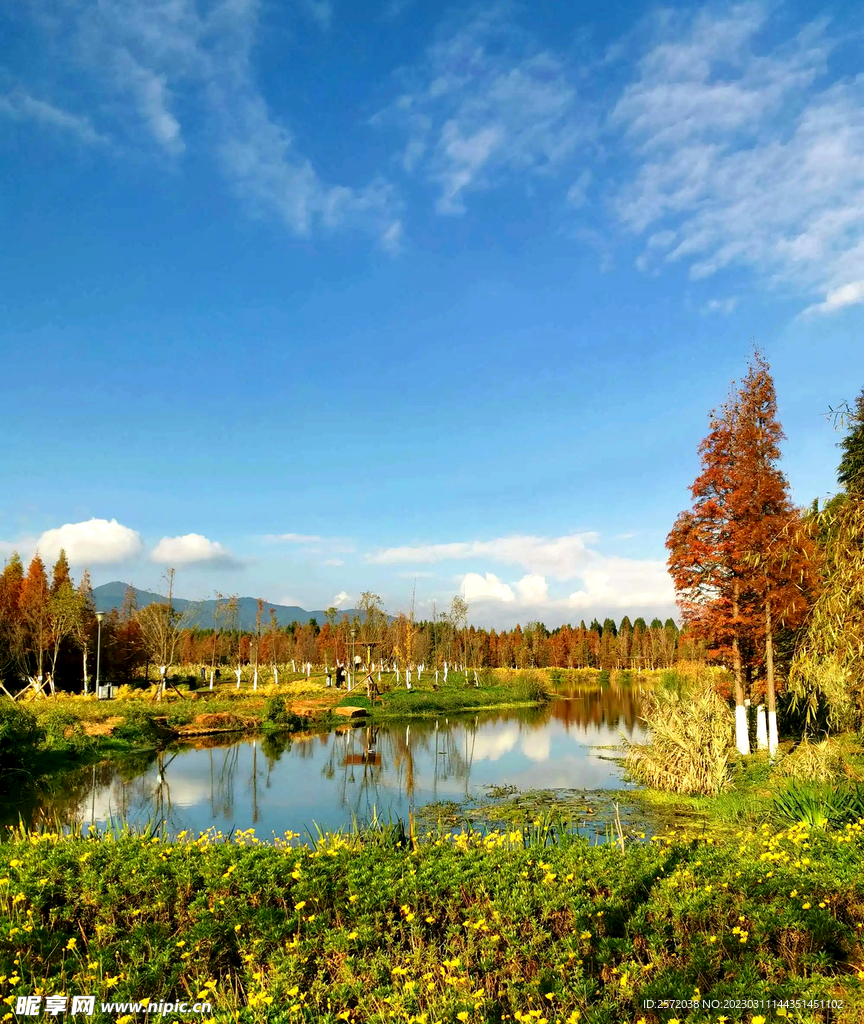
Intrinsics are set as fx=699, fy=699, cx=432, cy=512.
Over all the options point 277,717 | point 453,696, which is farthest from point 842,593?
point 453,696

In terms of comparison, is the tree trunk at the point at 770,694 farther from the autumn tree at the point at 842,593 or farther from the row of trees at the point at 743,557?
the autumn tree at the point at 842,593

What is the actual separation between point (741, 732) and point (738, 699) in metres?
Answer: 0.99

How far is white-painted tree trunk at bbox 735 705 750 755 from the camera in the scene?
18.6 m

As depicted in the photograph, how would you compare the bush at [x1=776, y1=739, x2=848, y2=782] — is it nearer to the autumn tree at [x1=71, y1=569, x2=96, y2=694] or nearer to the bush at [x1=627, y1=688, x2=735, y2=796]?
the bush at [x1=627, y1=688, x2=735, y2=796]

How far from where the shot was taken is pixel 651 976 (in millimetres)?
4625

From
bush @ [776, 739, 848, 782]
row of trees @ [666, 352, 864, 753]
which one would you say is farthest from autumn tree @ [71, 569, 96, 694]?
bush @ [776, 739, 848, 782]

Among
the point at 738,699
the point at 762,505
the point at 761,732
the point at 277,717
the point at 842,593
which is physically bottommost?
the point at 277,717

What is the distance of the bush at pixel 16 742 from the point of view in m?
17.8

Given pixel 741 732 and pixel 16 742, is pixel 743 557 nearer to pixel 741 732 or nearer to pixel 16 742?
pixel 741 732

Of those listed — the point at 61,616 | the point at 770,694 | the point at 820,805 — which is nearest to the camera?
the point at 820,805

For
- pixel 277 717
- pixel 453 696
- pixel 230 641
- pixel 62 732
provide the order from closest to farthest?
1. pixel 62 732
2. pixel 277 717
3. pixel 453 696
4. pixel 230 641

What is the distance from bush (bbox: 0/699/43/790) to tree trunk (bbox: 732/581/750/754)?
736 inches

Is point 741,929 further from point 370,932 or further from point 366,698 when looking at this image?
point 366,698

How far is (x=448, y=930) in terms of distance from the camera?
5398mm
